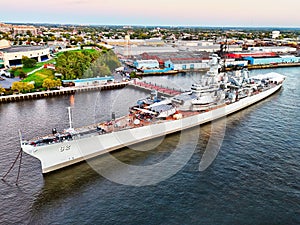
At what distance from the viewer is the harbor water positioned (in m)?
15.2

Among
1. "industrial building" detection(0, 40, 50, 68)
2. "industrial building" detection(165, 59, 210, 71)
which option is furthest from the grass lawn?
"industrial building" detection(165, 59, 210, 71)

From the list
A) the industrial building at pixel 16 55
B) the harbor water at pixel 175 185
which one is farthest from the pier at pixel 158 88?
the industrial building at pixel 16 55

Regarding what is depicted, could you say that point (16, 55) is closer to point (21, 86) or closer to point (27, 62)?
point (27, 62)

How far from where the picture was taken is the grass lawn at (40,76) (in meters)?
43.8

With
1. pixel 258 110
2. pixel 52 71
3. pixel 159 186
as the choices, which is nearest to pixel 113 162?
pixel 159 186

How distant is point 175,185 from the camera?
18.0 metres

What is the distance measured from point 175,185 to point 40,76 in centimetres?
3893

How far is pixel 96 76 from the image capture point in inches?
1917

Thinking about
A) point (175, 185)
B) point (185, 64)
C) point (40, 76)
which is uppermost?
point (185, 64)

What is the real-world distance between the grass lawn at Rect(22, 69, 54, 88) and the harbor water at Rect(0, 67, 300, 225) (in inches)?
608

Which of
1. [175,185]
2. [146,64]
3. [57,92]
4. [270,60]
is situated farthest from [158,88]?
[270,60]

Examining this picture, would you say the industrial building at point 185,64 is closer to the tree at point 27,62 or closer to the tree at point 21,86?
the tree at point 27,62

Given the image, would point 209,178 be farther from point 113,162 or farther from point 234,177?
point 113,162

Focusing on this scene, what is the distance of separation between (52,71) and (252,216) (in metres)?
45.7
